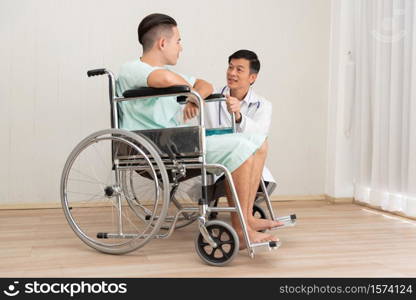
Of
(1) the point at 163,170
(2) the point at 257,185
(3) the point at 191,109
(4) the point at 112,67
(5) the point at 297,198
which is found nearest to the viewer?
(1) the point at 163,170

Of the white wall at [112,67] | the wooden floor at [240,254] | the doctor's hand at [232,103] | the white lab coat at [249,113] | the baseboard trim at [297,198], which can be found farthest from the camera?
the baseboard trim at [297,198]

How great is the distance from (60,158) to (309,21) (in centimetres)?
181

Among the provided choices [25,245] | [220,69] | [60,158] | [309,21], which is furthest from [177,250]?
[309,21]

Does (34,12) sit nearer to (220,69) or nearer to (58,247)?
(220,69)

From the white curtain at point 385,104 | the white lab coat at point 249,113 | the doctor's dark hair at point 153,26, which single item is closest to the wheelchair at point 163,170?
the doctor's dark hair at point 153,26

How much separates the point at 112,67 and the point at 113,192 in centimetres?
155

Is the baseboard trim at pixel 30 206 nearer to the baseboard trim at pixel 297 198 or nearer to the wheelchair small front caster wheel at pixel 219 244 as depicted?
the baseboard trim at pixel 297 198

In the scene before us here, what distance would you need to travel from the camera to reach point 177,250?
245 centimetres

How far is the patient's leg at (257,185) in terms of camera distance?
2.34 meters

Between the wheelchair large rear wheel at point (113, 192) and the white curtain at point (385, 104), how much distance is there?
48.9 inches

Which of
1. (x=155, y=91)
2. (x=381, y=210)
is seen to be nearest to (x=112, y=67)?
(x=155, y=91)

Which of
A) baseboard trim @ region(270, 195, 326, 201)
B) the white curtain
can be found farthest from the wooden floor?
baseboard trim @ region(270, 195, 326, 201)

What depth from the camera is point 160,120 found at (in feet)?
7.80

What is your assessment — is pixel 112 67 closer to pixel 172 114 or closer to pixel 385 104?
pixel 172 114
